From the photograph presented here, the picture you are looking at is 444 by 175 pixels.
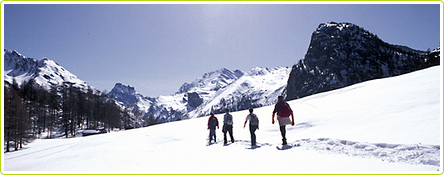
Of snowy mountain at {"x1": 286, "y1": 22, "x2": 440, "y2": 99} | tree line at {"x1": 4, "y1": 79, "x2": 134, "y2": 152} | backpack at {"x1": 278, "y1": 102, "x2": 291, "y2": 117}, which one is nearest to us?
backpack at {"x1": 278, "y1": 102, "x2": 291, "y2": 117}

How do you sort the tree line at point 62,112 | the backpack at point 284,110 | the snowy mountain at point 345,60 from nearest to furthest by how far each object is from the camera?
the backpack at point 284,110, the tree line at point 62,112, the snowy mountain at point 345,60

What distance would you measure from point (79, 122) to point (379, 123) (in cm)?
7385

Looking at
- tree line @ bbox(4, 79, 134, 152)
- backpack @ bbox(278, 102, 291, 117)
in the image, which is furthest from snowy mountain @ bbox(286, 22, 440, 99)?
backpack @ bbox(278, 102, 291, 117)

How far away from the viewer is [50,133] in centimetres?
5362

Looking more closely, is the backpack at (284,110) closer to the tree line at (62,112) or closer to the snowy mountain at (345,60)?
the tree line at (62,112)

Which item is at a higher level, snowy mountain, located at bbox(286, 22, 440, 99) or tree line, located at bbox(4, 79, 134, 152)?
snowy mountain, located at bbox(286, 22, 440, 99)

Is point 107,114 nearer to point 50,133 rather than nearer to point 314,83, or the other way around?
point 50,133

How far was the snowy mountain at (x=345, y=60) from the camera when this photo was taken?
137750 mm

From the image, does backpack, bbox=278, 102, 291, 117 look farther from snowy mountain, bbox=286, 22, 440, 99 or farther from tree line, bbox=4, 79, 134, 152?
snowy mountain, bbox=286, 22, 440, 99

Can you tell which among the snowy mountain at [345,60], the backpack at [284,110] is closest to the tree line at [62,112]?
the backpack at [284,110]

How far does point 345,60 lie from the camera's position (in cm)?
15012

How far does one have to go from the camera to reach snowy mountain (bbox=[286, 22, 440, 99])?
13775cm

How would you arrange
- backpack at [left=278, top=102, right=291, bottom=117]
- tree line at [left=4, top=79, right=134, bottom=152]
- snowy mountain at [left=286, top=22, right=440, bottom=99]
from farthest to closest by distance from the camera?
1. snowy mountain at [left=286, top=22, right=440, bottom=99]
2. tree line at [left=4, top=79, right=134, bottom=152]
3. backpack at [left=278, top=102, right=291, bottom=117]

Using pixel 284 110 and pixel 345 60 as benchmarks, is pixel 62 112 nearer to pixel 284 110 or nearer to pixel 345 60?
pixel 284 110
